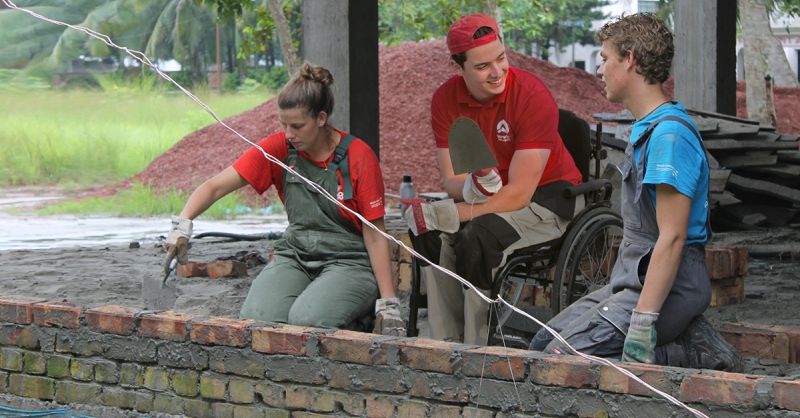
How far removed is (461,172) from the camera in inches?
193

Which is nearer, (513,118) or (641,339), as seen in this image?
(641,339)

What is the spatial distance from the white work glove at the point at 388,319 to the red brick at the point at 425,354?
571 mm

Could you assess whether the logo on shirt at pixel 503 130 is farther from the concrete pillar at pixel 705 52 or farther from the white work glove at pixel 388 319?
the concrete pillar at pixel 705 52

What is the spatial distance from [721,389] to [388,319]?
1573mm

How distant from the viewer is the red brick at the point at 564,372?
12.1ft

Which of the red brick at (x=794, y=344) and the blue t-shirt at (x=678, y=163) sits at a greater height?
the blue t-shirt at (x=678, y=163)

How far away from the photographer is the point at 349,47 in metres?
7.55

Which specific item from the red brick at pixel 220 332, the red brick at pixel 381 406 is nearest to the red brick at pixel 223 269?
the red brick at pixel 220 332

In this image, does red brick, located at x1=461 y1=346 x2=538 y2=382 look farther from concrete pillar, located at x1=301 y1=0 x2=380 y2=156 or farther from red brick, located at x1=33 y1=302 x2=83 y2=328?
concrete pillar, located at x1=301 y1=0 x2=380 y2=156

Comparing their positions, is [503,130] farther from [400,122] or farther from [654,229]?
[400,122]

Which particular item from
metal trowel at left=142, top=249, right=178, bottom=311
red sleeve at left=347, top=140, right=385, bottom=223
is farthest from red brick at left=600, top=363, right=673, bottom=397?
metal trowel at left=142, top=249, right=178, bottom=311

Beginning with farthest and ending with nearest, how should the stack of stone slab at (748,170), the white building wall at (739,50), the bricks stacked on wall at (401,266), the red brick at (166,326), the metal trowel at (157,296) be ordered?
1. the white building wall at (739,50)
2. the stack of stone slab at (748,170)
3. the bricks stacked on wall at (401,266)
4. the metal trowel at (157,296)
5. the red brick at (166,326)

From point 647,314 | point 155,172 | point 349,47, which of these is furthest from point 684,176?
point 155,172

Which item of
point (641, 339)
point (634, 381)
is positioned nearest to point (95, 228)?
point (641, 339)
